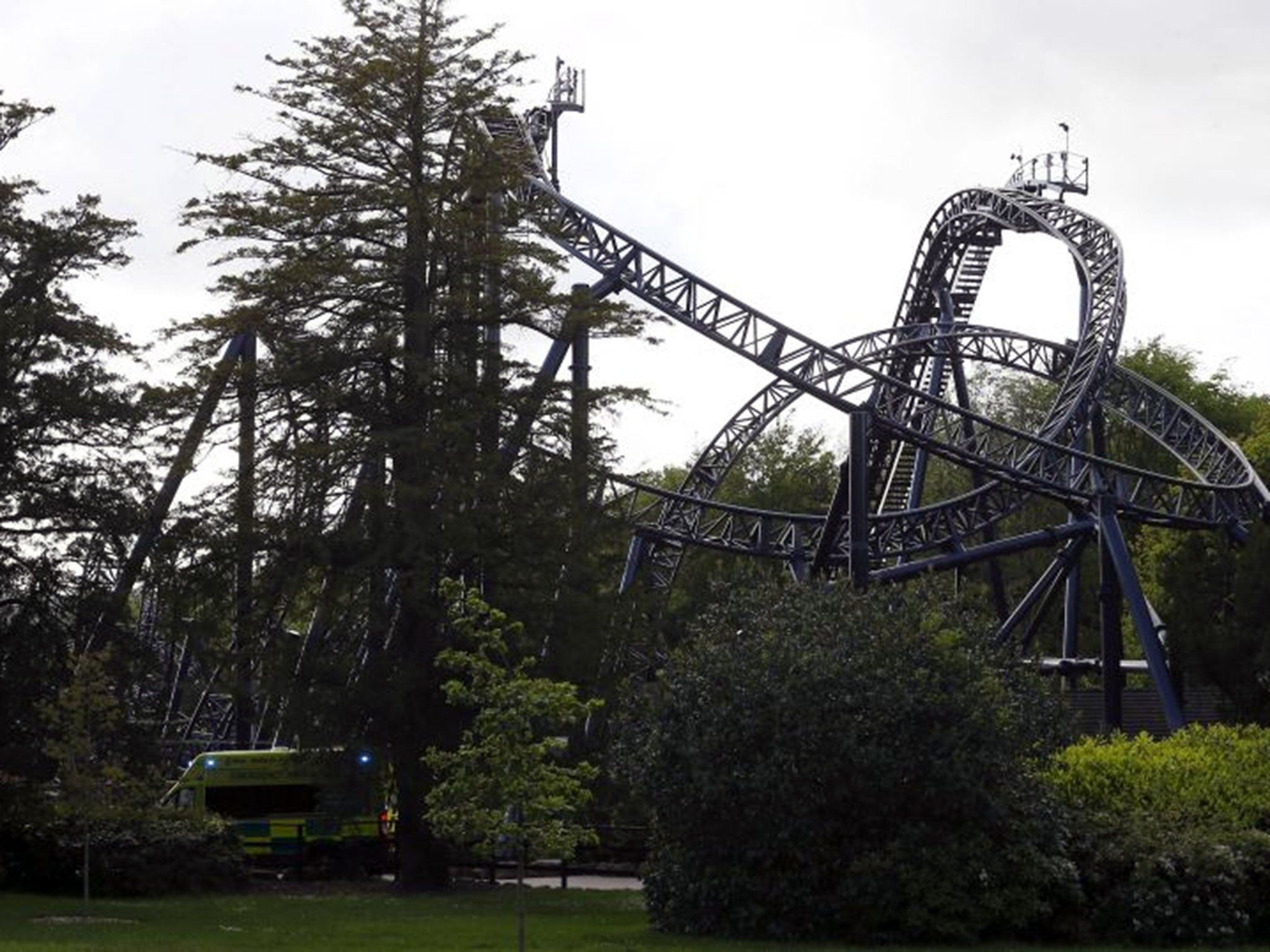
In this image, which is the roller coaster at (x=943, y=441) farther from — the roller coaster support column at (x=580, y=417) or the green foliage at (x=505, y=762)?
the green foliage at (x=505, y=762)

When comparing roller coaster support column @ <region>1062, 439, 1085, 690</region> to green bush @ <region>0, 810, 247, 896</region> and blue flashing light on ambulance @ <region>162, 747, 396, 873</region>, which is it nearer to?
blue flashing light on ambulance @ <region>162, 747, 396, 873</region>

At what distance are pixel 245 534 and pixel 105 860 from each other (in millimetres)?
5176

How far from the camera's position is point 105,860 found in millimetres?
29922

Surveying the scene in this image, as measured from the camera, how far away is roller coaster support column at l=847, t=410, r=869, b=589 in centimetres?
3594

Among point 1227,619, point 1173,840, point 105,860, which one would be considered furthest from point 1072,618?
point 1173,840

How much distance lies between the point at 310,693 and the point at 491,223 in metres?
7.87

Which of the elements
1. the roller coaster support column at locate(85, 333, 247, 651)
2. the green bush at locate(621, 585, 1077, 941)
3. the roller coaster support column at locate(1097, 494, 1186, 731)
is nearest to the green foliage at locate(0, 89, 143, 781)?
the roller coaster support column at locate(85, 333, 247, 651)

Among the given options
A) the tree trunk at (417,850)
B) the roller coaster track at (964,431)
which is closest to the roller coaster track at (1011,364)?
the roller coaster track at (964,431)

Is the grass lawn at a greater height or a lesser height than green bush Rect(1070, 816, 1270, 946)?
lesser

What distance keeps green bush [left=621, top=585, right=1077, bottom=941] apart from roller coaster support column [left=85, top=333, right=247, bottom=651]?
9.80 m

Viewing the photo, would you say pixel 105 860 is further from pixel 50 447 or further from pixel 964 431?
pixel 964 431

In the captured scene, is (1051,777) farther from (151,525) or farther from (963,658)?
(151,525)

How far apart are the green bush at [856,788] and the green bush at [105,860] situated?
398 inches

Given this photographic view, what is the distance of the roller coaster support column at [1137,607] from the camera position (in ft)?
125
